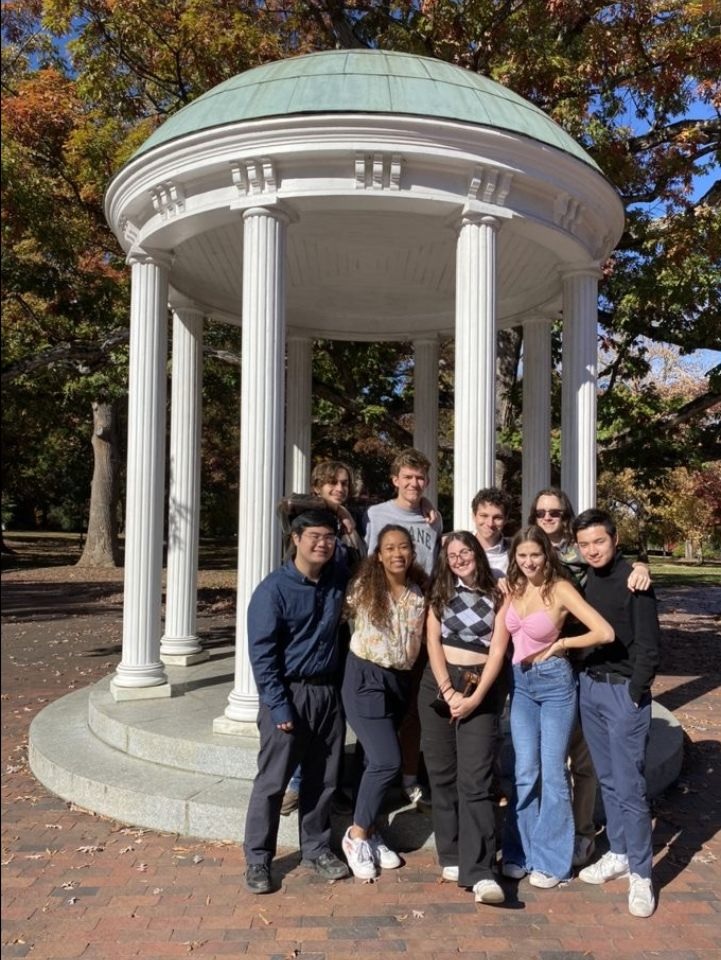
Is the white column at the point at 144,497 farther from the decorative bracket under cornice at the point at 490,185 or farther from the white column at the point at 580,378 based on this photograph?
the white column at the point at 580,378

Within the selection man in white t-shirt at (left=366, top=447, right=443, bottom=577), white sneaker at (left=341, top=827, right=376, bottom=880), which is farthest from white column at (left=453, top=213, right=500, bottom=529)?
white sneaker at (left=341, top=827, right=376, bottom=880)

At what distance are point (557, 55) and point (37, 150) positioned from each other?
738 cm

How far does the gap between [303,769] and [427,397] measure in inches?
254

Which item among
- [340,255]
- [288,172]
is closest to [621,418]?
[340,255]

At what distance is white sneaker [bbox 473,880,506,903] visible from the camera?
12.6 ft

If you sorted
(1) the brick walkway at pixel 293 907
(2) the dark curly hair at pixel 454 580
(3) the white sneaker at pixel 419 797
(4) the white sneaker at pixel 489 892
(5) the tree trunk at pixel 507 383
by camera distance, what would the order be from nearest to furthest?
1. (1) the brick walkway at pixel 293 907
2. (4) the white sneaker at pixel 489 892
3. (2) the dark curly hair at pixel 454 580
4. (3) the white sneaker at pixel 419 797
5. (5) the tree trunk at pixel 507 383

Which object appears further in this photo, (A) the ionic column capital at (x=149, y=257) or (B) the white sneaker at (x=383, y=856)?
(A) the ionic column capital at (x=149, y=257)

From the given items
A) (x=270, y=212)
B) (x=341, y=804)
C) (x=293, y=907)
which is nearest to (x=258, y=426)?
(x=270, y=212)

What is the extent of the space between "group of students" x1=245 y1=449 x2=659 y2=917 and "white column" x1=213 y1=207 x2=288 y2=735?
4.09 feet

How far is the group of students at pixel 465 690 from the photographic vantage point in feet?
13.3

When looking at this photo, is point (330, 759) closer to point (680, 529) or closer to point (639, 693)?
point (639, 693)

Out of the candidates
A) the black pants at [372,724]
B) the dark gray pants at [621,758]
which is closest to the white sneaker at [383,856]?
the black pants at [372,724]

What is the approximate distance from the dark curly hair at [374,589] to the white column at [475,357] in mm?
1563

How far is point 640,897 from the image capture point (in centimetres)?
391
